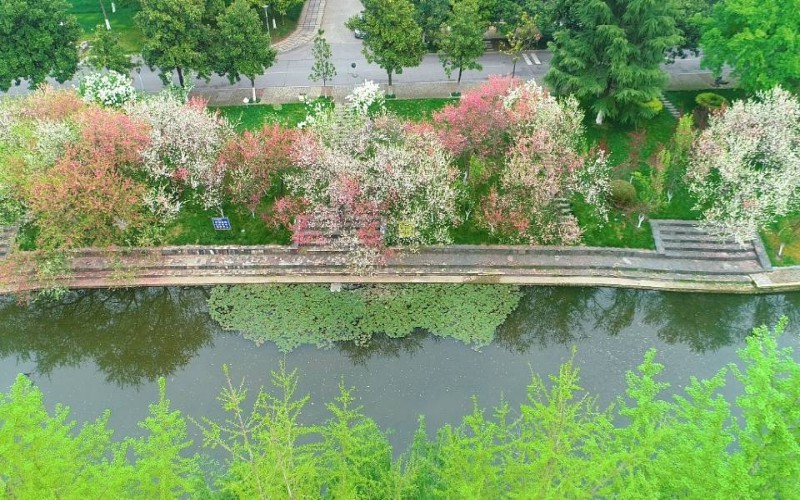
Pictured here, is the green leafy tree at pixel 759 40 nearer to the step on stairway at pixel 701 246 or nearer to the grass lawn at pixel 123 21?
the step on stairway at pixel 701 246

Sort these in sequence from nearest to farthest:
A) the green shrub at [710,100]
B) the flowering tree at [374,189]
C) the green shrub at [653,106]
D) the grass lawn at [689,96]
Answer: the flowering tree at [374,189] < the green shrub at [653,106] < the green shrub at [710,100] < the grass lawn at [689,96]

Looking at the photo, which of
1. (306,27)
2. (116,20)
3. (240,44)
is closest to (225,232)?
(240,44)

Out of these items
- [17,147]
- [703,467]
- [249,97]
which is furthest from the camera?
[249,97]

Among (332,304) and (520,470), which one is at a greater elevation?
(520,470)

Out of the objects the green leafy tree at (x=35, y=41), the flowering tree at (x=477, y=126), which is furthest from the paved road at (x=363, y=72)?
the flowering tree at (x=477, y=126)

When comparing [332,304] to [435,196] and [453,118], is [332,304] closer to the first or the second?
[435,196]

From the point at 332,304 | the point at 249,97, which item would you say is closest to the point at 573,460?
the point at 332,304

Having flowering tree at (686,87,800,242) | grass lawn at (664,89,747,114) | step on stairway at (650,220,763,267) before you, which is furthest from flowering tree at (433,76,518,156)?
grass lawn at (664,89,747,114)

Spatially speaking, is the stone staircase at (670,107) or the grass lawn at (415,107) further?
the grass lawn at (415,107)
